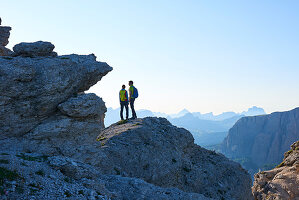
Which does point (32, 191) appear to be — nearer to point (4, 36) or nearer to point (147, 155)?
point (147, 155)

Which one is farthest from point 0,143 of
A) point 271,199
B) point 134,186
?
point 271,199

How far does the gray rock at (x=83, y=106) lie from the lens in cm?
2559

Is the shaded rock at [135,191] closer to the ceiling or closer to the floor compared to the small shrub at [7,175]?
closer to the floor

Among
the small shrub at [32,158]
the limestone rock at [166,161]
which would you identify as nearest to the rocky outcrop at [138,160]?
the limestone rock at [166,161]


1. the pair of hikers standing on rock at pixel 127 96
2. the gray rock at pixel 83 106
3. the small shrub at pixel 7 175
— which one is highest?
the pair of hikers standing on rock at pixel 127 96

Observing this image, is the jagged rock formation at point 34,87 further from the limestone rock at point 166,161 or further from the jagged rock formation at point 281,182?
the jagged rock formation at point 281,182

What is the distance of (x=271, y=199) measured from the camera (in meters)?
43.3

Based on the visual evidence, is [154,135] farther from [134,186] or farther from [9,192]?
[9,192]

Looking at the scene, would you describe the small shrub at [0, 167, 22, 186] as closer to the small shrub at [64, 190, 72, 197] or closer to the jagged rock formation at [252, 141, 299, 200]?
the small shrub at [64, 190, 72, 197]

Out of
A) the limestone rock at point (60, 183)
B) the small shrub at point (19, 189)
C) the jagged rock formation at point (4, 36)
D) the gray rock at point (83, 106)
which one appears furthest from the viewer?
the jagged rock formation at point (4, 36)

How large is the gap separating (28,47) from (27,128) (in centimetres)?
945

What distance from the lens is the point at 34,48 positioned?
26.5 m

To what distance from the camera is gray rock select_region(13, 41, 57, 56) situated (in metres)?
25.9

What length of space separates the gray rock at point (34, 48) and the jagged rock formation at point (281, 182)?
45.8 m
